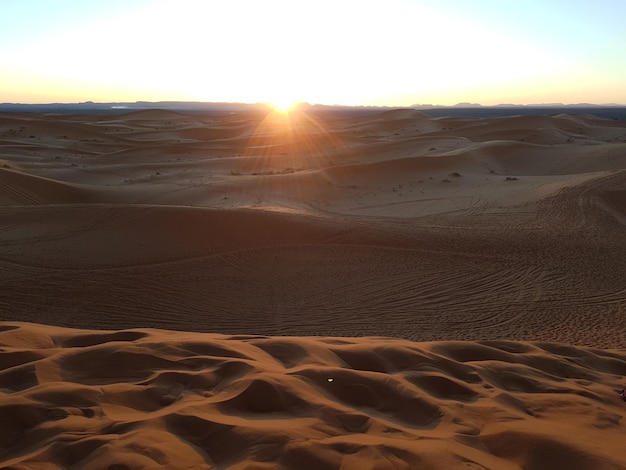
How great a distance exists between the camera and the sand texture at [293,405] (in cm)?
339

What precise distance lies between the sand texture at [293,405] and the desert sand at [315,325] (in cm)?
2

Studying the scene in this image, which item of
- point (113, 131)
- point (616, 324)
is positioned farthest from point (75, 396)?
point (113, 131)

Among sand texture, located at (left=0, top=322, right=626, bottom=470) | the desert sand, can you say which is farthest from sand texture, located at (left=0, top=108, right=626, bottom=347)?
sand texture, located at (left=0, top=322, right=626, bottom=470)

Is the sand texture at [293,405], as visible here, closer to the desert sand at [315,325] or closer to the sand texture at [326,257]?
the desert sand at [315,325]

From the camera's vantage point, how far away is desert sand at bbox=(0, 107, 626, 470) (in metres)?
3.60

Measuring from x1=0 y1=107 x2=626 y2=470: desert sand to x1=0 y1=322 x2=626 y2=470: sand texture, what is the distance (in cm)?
2

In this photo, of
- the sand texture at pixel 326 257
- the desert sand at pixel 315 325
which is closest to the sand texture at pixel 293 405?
the desert sand at pixel 315 325

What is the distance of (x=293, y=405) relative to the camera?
4.08 meters

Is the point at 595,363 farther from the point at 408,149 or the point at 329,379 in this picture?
the point at 408,149

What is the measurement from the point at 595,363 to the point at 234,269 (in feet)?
22.9

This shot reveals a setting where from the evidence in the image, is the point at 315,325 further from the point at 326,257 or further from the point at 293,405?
the point at 293,405

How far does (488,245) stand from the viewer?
12750 mm

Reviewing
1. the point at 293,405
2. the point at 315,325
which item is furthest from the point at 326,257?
the point at 293,405

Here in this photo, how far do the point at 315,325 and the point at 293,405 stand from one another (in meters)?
4.47
